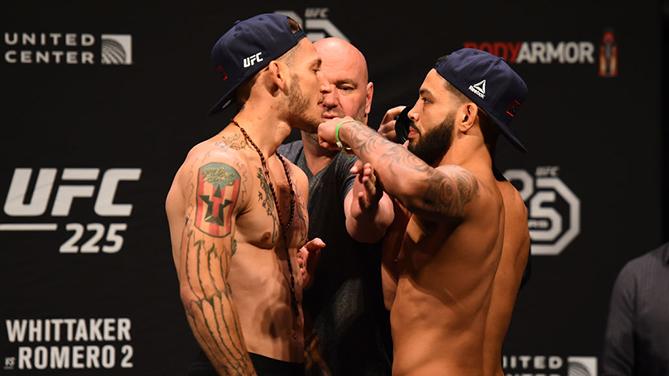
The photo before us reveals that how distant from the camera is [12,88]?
4137mm

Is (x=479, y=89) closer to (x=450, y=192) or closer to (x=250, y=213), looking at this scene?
(x=450, y=192)

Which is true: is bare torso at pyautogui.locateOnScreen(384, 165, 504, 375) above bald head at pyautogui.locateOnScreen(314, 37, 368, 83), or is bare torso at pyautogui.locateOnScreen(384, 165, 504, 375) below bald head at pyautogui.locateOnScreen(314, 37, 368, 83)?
below

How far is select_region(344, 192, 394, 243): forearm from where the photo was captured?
288cm

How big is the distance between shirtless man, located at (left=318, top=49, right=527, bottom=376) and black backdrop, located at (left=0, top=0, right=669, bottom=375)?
1351 mm

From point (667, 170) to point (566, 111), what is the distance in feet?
1.88

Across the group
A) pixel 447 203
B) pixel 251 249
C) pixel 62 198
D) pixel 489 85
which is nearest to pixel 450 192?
pixel 447 203

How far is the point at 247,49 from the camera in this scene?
8.66 feet

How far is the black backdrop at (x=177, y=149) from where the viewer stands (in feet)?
13.6

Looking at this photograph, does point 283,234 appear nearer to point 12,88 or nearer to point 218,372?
point 218,372

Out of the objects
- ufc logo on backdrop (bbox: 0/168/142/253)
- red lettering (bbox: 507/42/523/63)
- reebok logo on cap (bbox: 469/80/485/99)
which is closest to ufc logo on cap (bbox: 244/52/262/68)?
Result: reebok logo on cap (bbox: 469/80/485/99)

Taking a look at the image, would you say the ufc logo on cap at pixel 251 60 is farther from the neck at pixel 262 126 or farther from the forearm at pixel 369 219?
the forearm at pixel 369 219

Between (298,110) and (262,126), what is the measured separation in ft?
0.40

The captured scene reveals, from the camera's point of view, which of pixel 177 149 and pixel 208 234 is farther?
pixel 177 149

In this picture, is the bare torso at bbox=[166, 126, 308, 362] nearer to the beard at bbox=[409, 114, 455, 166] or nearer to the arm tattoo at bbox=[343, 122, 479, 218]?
the arm tattoo at bbox=[343, 122, 479, 218]
